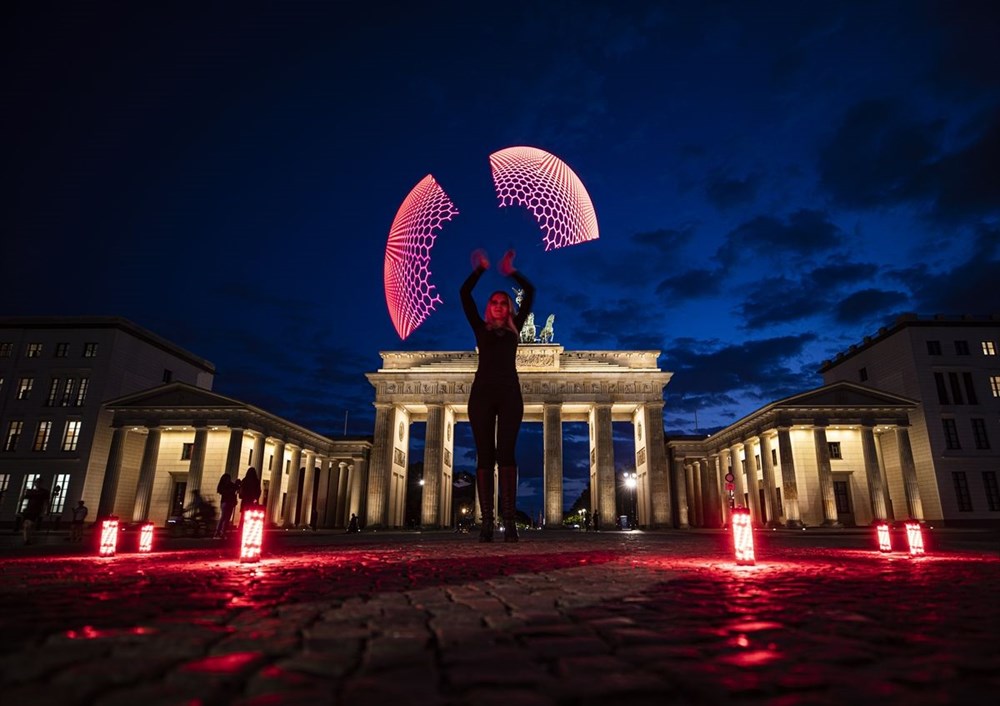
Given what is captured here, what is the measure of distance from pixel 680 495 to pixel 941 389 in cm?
2445

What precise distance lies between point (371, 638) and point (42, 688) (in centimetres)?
122

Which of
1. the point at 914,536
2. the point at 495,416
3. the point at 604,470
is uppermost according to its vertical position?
the point at 604,470

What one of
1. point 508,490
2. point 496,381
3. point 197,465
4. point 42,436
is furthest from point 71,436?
point 496,381

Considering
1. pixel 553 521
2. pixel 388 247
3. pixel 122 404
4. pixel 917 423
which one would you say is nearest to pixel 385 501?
pixel 553 521

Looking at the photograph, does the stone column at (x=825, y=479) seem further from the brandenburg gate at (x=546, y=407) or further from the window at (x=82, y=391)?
the window at (x=82, y=391)

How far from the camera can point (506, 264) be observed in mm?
9227

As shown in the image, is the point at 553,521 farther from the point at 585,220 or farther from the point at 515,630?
the point at 515,630

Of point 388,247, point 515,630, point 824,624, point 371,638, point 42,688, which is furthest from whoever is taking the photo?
point 388,247

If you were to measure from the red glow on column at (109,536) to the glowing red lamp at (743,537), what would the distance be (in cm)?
1124

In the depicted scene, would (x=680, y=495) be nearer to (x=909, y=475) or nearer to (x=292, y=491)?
(x=909, y=475)

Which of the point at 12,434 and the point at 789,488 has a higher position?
the point at 12,434

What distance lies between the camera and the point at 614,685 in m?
1.79

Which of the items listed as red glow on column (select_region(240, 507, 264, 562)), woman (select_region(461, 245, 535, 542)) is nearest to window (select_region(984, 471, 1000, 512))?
woman (select_region(461, 245, 535, 542))

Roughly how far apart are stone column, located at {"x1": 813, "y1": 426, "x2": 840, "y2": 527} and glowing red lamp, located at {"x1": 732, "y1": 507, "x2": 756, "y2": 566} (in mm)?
38441
